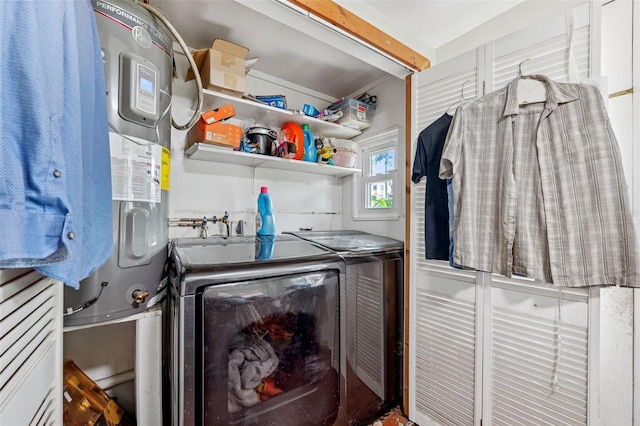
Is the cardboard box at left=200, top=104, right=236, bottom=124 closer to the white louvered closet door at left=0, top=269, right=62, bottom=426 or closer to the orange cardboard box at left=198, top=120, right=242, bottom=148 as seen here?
the orange cardboard box at left=198, top=120, right=242, bottom=148

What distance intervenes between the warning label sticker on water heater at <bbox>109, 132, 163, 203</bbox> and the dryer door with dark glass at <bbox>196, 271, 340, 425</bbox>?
0.49m

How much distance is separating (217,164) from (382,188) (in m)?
1.38

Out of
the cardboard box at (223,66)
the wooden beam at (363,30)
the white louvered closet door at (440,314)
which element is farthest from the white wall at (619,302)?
the cardboard box at (223,66)

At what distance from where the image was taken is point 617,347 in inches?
44.3

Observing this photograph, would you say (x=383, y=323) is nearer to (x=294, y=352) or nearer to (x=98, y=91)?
(x=294, y=352)

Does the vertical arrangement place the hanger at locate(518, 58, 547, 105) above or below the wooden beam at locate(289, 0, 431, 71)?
below

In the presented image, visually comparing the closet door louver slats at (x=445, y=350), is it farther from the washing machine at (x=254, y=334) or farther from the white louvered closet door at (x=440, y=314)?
the washing machine at (x=254, y=334)

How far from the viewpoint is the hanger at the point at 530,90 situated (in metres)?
1.13

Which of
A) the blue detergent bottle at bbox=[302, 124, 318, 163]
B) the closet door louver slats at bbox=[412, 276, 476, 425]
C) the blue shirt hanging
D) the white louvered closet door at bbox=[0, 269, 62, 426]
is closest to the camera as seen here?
the blue shirt hanging

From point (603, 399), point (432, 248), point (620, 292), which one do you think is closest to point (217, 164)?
point (432, 248)

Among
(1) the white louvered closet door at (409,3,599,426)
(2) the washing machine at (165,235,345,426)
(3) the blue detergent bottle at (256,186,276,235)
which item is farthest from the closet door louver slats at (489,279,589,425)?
(3) the blue detergent bottle at (256,186,276,235)

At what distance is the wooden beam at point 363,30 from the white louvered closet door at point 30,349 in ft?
4.85

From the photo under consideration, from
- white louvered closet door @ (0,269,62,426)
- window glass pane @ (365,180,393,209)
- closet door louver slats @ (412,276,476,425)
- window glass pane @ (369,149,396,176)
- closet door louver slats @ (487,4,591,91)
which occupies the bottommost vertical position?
closet door louver slats @ (412,276,476,425)

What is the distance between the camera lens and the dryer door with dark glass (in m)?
1.06
